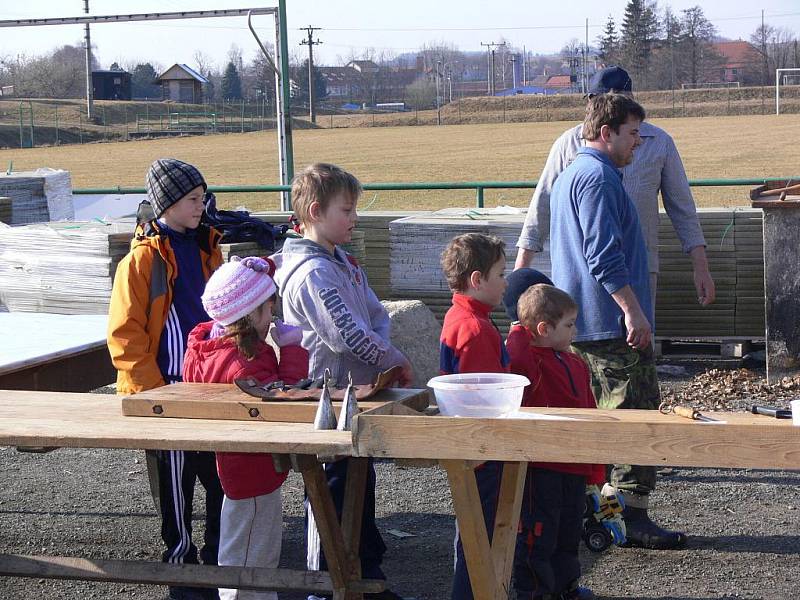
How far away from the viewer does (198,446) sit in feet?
9.14

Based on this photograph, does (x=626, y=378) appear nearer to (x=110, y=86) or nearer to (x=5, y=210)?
(x=5, y=210)

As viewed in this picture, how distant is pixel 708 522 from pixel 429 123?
3035 inches

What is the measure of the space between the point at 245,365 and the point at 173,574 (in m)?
0.72

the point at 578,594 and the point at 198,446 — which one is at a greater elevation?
the point at 198,446

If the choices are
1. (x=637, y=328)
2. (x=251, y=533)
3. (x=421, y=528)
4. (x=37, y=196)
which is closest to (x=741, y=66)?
(x=37, y=196)

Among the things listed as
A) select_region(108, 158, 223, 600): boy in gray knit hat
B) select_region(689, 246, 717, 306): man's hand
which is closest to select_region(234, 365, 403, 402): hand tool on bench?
select_region(108, 158, 223, 600): boy in gray knit hat

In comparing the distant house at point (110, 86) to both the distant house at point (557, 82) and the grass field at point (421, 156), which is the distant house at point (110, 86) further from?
the distant house at point (557, 82)

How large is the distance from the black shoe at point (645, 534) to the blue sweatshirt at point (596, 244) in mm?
760

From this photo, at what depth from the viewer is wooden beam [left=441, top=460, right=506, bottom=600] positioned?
9.18 feet

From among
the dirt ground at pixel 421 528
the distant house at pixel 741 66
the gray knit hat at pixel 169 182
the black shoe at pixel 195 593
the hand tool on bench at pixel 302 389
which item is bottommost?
the dirt ground at pixel 421 528

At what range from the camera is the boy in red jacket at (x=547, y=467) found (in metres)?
3.57

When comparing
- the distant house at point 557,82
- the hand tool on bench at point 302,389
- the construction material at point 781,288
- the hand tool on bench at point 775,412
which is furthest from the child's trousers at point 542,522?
the distant house at point 557,82

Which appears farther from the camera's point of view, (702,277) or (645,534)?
(702,277)

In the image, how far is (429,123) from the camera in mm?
80688
